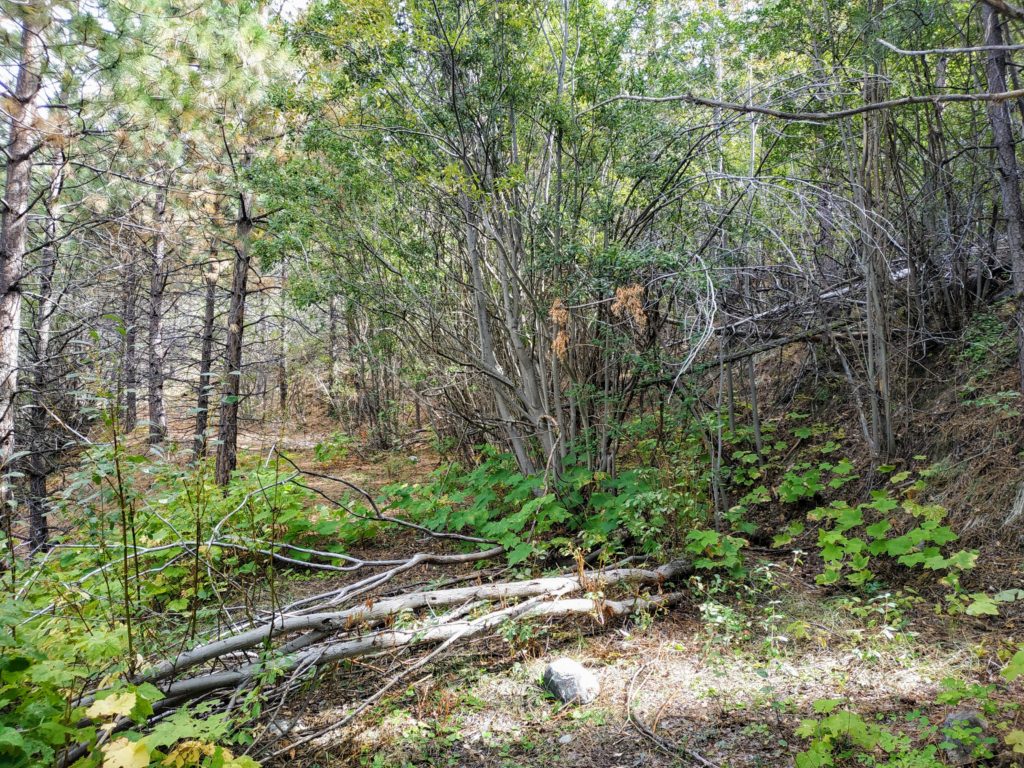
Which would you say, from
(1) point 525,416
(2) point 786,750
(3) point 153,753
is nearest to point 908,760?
(2) point 786,750

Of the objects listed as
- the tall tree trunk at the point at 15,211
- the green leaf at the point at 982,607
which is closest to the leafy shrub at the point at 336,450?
the tall tree trunk at the point at 15,211

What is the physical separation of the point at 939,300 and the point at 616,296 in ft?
10.3

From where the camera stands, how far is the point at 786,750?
2.16 metres

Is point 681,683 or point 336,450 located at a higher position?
point 336,450

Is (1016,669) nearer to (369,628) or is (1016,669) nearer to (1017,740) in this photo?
Answer: (1017,740)

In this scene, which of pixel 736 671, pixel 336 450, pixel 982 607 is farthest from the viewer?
pixel 336 450

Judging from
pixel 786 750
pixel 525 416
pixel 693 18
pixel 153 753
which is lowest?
pixel 786 750

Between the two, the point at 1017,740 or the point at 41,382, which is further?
the point at 41,382

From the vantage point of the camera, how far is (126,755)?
5.47ft

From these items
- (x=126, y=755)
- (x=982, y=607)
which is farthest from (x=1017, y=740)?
(x=126, y=755)

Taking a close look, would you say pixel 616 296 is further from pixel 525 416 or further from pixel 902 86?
pixel 902 86

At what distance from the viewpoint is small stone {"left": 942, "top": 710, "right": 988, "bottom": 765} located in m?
1.90

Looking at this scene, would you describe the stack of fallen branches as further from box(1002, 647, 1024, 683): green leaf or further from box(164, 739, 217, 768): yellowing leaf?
box(1002, 647, 1024, 683): green leaf

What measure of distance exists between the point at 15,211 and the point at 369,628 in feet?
16.3
